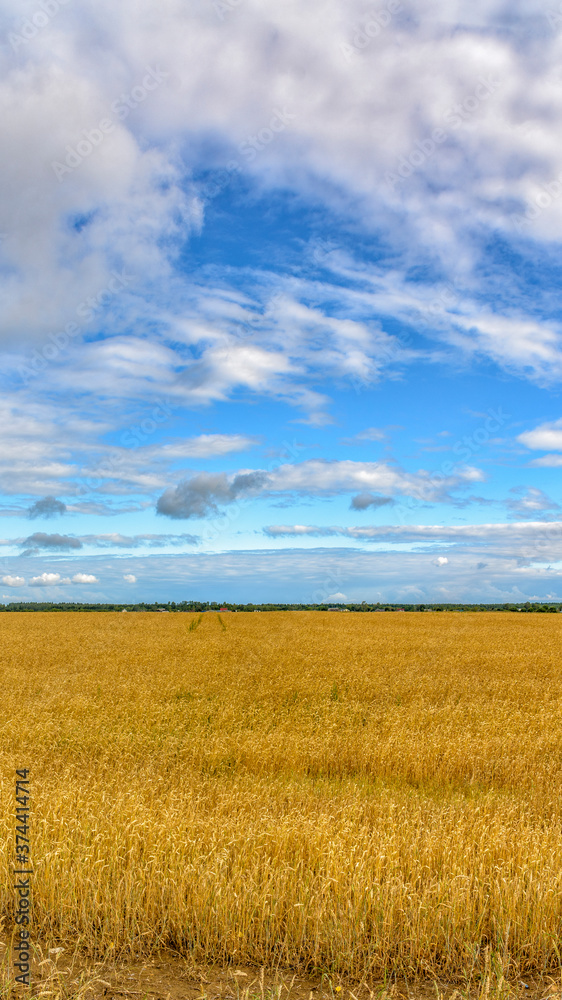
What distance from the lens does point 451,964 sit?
4.51 metres

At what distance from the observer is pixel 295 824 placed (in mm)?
5812

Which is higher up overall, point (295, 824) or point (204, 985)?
point (295, 824)

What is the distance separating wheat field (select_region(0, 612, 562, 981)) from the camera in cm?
464

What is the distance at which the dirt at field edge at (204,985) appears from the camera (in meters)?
4.00

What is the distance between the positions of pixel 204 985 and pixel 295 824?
5.71ft

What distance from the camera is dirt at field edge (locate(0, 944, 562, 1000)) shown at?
157 inches

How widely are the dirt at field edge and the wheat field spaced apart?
5.1 inches

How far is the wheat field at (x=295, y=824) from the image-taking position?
4.64 meters

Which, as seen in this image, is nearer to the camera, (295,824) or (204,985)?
(204,985)

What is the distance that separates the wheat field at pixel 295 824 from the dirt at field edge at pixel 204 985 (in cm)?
13

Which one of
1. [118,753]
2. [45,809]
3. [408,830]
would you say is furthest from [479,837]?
[118,753]

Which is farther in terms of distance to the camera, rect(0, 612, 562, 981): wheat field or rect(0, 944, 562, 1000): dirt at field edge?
rect(0, 612, 562, 981): wheat field

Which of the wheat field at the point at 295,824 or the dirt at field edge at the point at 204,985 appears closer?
the dirt at field edge at the point at 204,985

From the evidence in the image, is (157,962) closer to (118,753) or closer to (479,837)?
(479,837)
